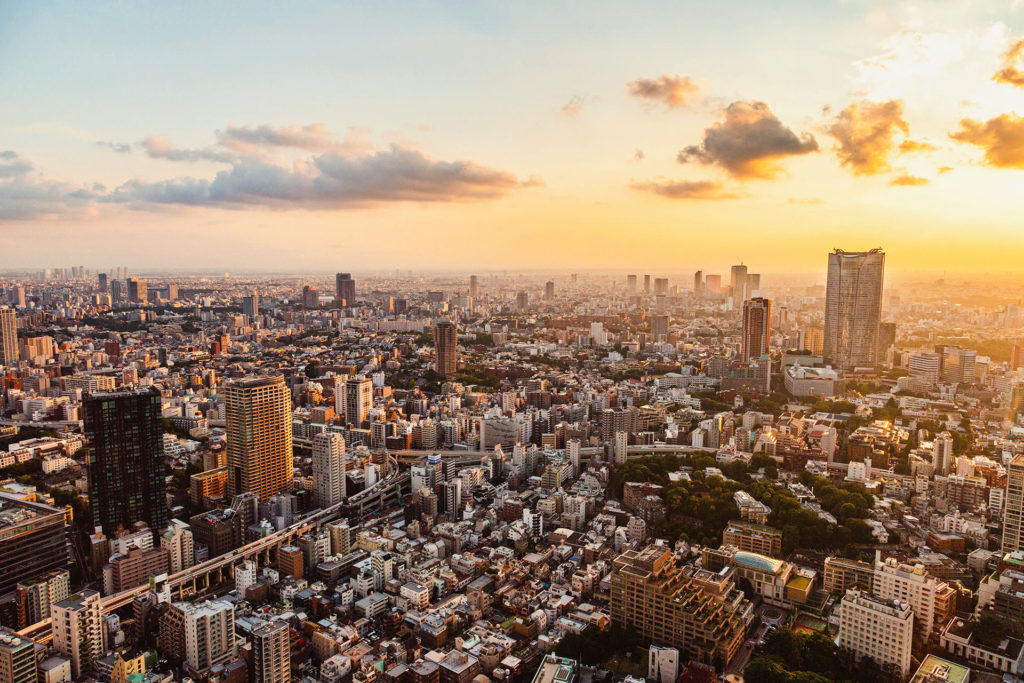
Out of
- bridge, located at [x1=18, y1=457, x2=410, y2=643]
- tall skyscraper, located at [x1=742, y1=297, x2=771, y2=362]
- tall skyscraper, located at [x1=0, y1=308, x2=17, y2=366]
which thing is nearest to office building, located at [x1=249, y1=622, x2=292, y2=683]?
bridge, located at [x1=18, y1=457, x2=410, y2=643]

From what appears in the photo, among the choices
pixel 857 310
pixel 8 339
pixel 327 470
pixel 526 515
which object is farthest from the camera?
pixel 857 310

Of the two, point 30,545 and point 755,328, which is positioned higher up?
→ point 755,328

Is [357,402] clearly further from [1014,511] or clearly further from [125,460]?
[1014,511]

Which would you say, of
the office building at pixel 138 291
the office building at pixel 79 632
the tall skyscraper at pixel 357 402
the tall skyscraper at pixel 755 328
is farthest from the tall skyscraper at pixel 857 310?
the office building at pixel 138 291

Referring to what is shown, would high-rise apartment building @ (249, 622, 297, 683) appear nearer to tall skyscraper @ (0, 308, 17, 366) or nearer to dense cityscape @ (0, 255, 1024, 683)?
dense cityscape @ (0, 255, 1024, 683)

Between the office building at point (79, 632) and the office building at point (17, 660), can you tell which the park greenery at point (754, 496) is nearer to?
the office building at point (79, 632)

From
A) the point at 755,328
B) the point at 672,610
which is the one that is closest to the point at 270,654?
the point at 672,610
